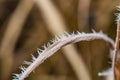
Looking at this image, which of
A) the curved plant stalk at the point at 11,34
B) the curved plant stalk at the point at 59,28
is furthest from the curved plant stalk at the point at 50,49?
the curved plant stalk at the point at 11,34

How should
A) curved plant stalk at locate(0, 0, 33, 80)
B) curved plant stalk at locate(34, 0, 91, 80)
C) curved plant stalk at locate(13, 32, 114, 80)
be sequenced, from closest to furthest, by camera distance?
curved plant stalk at locate(13, 32, 114, 80) < curved plant stalk at locate(34, 0, 91, 80) < curved plant stalk at locate(0, 0, 33, 80)

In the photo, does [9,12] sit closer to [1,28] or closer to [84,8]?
[1,28]

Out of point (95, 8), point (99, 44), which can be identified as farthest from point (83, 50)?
point (95, 8)

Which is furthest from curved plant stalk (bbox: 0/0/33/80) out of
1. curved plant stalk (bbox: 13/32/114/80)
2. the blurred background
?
curved plant stalk (bbox: 13/32/114/80)

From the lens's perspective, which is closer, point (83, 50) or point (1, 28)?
point (83, 50)

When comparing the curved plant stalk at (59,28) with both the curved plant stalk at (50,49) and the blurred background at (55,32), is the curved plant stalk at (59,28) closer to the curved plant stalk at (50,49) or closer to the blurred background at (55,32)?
the blurred background at (55,32)

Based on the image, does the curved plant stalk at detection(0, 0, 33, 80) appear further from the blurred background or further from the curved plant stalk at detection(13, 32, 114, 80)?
the curved plant stalk at detection(13, 32, 114, 80)

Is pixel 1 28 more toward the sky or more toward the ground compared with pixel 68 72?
more toward the sky

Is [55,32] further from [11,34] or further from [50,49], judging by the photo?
[50,49]
